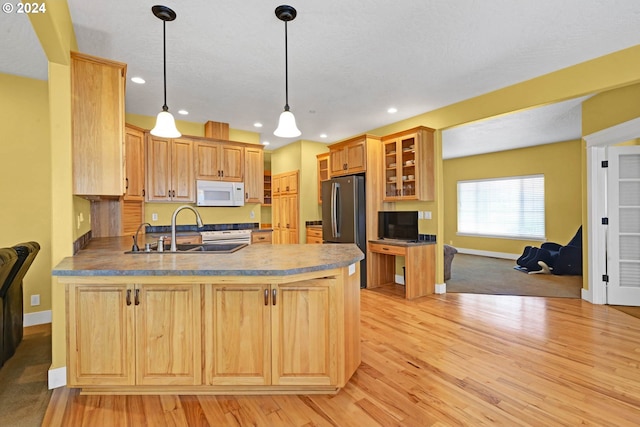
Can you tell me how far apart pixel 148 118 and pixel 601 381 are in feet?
19.4

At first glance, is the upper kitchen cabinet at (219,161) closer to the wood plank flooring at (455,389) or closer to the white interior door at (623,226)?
the wood plank flooring at (455,389)

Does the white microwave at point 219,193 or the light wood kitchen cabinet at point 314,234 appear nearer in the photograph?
the white microwave at point 219,193

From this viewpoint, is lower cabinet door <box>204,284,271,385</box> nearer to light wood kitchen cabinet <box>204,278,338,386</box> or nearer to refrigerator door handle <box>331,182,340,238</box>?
light wood kitchen cabinet <box>204,278,338,386</box>

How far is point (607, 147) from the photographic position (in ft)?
13.0

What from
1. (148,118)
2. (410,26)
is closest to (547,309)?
(410,26)

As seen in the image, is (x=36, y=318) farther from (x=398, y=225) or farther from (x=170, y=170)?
(x=398, y=225)

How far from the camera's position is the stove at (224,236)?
473 cm

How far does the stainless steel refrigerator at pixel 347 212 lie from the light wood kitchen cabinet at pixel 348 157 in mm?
194

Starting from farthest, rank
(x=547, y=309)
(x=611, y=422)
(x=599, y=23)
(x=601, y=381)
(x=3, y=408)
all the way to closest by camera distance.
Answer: (x=547, y=309) → (x=599, y=23) → (x=601, y=381) → (x=3, y=408) → (x=611, y=422)

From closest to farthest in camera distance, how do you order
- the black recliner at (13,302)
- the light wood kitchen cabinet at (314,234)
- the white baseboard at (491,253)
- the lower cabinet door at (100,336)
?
the lower cabinet door at (100,336)
the black recliner at (13,302)
the light wood kitchen cabinet at (314,234)
the white baseboard at (491,253)

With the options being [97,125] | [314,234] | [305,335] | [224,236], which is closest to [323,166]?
[314,234]

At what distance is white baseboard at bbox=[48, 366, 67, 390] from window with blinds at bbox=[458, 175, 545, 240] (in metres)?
8.28

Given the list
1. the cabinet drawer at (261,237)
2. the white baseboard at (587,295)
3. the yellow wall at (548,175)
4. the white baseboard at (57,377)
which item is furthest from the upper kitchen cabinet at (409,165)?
the white baseboard at (57,377)

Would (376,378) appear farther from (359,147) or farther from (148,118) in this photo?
(148,118)
